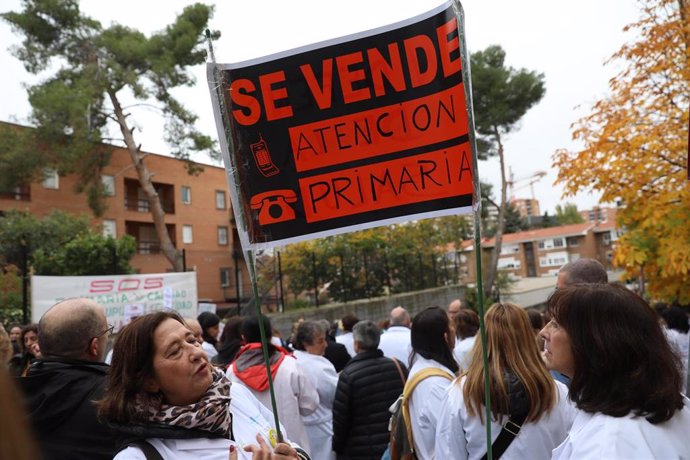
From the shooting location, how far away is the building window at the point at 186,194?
40.2 meters

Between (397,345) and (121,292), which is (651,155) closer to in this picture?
(397,345)

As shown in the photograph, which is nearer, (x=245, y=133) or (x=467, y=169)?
(x=467, y=169)

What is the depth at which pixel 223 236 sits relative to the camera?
44.0m

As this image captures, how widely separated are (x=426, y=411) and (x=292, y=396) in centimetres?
147

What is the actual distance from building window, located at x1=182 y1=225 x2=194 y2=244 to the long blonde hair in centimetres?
3864

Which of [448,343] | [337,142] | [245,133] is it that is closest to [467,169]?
[337,142]

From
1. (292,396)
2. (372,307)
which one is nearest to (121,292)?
(292,396)

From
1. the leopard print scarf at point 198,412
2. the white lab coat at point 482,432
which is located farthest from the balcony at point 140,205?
the leopard print scarf at point 198,412

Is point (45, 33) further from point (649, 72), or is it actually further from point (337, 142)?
point (337, 142)

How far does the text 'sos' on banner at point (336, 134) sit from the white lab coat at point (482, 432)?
1.37m

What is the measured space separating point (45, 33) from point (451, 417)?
79.8 ft

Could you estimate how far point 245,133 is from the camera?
2.81 meters

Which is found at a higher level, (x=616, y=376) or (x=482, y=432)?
(x=616, y=376)

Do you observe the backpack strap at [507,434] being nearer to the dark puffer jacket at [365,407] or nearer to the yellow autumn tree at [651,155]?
the dark puffer jacket at [365,407]
